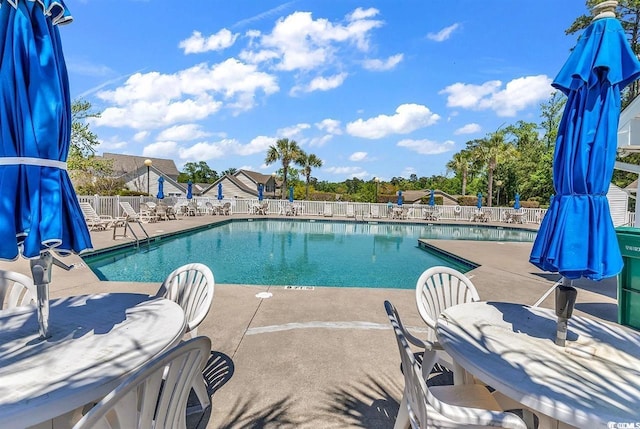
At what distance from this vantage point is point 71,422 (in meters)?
1.27

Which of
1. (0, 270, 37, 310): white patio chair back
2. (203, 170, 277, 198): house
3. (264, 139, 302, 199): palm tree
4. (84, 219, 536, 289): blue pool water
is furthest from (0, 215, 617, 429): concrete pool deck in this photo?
(203, 170, 277, 198): house

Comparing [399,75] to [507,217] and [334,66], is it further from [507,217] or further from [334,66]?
[507,217]

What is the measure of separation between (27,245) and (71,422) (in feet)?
2.36

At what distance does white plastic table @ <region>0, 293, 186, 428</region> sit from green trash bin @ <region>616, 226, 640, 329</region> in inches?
159

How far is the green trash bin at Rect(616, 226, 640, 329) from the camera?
10.5 ft

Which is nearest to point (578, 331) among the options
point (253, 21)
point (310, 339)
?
point (310, 339)

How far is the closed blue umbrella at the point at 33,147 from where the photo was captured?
1370 mm

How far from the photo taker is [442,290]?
265 cm

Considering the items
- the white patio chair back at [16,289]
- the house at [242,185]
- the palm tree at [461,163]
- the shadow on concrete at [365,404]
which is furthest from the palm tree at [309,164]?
the shadow on concrete at [365,404]

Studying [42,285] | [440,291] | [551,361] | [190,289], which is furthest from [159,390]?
Result: [440,291]

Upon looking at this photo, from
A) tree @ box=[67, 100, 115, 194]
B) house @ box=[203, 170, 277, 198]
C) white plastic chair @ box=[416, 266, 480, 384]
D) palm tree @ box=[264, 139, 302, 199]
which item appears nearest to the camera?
white plastic chair @ box=[416, 266, 480, 384]

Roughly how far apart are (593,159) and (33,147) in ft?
8.24

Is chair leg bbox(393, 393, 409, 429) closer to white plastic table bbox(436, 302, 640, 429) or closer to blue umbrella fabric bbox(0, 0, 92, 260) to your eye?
white plastic table bbox(436, 302, 640, 429)

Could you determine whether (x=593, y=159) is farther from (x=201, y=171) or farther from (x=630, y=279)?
(x=201, y=171)
